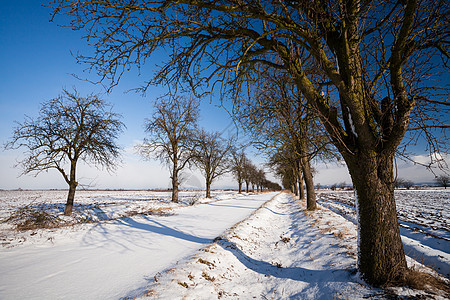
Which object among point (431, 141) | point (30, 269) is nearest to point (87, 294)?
point (30, 269)

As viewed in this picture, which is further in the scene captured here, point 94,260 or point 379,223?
point 94,260

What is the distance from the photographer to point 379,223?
2.57 meters

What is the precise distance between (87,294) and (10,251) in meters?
3.31

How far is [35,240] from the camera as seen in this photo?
4.82m

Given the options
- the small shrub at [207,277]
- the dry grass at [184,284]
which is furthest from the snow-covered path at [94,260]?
the small shrub at [207,277]

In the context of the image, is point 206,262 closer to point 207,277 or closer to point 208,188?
point 207,277

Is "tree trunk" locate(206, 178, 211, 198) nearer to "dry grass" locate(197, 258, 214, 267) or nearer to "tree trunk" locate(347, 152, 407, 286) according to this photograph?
"dry grass" locate(197, 258, 214, 267)

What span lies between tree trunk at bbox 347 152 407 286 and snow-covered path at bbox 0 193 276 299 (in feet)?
11.5

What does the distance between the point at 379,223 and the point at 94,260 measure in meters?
5.40

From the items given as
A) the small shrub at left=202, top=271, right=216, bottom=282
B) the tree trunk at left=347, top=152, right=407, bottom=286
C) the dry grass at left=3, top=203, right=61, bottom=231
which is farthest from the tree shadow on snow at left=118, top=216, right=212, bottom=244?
the tree trunk at left=347, top=152, right=407, bottom=286

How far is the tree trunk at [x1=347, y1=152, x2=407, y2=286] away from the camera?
2.56m

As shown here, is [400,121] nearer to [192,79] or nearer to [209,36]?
[209,36]

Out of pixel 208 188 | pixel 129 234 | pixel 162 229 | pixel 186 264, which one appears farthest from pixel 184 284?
pixel 208 188

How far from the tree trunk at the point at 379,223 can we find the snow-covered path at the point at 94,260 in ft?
11.5
